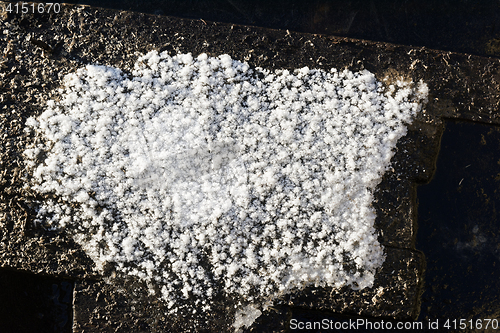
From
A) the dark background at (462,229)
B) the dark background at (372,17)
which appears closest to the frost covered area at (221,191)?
the dark background at (462,229)

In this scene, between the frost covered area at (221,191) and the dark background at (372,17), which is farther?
the dark background at (372,17)

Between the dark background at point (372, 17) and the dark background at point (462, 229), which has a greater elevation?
the dark background at point (372, 17)

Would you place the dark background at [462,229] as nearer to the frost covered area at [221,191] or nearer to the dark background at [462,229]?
the dark background at [462,229]

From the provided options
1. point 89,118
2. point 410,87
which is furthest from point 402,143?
point 89,118

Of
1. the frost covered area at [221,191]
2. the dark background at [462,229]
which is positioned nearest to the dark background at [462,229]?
the dark background at [462,229]

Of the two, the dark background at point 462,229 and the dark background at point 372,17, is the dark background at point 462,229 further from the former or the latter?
the dark background at point 372,17

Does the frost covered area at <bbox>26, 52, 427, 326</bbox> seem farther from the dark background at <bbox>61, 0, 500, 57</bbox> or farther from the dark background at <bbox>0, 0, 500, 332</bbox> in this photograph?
the dark background at <bbox>61, 0, 500, 57</bbox>

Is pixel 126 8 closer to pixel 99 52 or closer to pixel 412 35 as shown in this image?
pixel 99 52

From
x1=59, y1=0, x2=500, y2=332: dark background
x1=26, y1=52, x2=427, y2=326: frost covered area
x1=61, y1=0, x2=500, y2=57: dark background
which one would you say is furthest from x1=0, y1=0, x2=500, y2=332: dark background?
x1=61, y1=0, x2=500, y2=57: dark background
